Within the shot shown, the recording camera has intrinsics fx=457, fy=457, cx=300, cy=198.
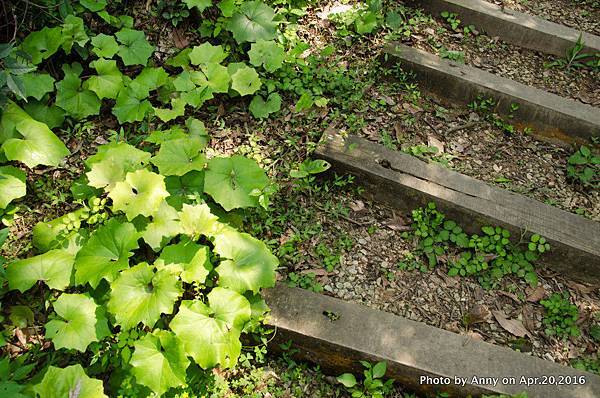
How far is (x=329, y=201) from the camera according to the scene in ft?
10.6

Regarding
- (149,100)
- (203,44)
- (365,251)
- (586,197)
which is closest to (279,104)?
(203,44)

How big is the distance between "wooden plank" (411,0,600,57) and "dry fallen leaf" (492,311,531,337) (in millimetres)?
2691

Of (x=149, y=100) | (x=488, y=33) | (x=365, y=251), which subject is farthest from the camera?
(x=488, y=33)

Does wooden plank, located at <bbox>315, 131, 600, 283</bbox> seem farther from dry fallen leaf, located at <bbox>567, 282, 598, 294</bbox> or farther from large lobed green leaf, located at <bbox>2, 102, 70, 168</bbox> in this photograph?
large lobed green leaf, located at <bbox>2, 102, 70, 168</bbox>

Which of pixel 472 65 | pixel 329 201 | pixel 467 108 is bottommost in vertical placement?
pixel 329 201

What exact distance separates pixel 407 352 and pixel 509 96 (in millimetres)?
2286

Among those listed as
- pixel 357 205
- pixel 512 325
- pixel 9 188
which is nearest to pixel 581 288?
pixel 512 325

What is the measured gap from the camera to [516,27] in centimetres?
417

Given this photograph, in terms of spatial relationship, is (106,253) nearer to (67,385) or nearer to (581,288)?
(67,385)

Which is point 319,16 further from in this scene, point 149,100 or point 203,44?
point 149,100

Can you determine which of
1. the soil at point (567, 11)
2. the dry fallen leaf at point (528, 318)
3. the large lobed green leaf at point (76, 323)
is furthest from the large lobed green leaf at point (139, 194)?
the soil at point (567, 11)

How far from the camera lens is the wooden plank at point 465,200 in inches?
118

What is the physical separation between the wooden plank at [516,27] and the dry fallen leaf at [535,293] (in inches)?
94.9

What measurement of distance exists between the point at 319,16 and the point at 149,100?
1.74 meters
